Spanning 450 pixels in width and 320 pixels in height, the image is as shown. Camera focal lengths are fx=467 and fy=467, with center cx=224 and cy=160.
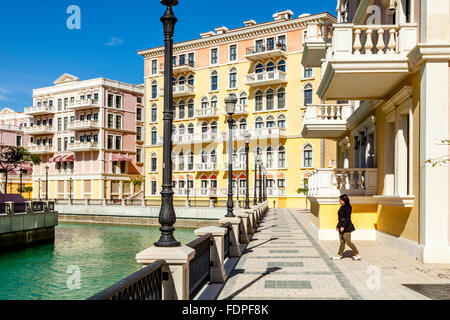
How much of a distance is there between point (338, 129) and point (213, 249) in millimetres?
15326

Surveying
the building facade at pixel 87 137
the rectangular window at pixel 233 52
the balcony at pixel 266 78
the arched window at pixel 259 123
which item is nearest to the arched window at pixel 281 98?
the balcony at pixel 266 78

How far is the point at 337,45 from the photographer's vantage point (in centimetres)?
1301

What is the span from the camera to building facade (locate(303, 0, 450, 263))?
11625 mm

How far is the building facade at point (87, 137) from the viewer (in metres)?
62.2

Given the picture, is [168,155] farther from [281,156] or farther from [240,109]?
[240,109]

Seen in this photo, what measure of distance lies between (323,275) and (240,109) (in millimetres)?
43097

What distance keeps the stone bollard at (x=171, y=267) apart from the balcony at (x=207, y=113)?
47.7m

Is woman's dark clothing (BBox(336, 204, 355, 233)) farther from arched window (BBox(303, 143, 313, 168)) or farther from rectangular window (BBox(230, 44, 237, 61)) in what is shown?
rectangular window (BBox(230, 44, 237, 61))

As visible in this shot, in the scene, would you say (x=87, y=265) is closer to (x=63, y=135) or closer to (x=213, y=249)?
(x=213, y=249)

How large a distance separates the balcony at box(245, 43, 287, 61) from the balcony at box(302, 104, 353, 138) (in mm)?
26280

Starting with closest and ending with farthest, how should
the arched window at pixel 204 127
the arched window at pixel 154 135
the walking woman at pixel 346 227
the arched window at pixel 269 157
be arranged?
the walking woman at pixel 346 227
the arched window at pixel 269 157
the arched window at pixel 204 127
the arched window at pixel 154 135

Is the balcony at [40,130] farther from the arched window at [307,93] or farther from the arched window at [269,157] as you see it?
the arched window at [307,93]

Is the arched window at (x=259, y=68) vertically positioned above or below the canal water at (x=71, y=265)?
above
